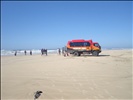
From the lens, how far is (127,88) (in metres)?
6.48

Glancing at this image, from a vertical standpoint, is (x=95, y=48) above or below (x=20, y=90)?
above

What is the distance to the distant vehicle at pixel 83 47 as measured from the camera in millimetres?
26359

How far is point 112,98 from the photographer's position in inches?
217

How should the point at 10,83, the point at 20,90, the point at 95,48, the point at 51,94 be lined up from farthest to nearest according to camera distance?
1. the point at 95,48
2. the point at 10,83
3. the point at 20,90
4. the point at 51,94

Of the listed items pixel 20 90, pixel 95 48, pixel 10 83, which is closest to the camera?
pixel 20 90

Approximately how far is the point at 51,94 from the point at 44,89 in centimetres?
64

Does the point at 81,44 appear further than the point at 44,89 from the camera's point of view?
Yes

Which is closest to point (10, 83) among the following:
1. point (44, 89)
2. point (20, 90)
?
point (20, 90)

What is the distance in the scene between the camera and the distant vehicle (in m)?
26.4

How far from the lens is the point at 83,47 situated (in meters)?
26.5

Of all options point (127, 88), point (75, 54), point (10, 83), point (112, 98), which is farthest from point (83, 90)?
point (75, 54)

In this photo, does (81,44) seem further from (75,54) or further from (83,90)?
(83,90)

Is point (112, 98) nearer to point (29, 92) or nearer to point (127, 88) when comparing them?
point (127, 88)

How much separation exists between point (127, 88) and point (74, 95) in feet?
6.88
